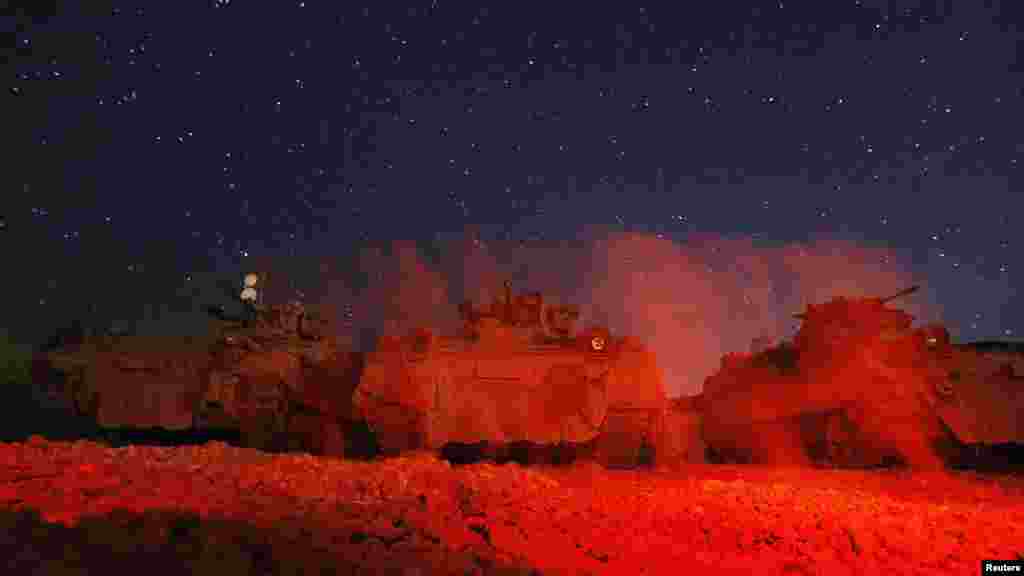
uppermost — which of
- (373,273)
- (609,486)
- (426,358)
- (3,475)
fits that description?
(373,273)

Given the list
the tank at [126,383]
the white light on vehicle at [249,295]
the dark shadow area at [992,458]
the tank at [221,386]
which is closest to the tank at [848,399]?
the dark shadow area at [992,458]

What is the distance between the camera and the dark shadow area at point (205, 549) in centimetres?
332

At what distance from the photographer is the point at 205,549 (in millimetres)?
3545

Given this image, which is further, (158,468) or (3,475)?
(158,468)

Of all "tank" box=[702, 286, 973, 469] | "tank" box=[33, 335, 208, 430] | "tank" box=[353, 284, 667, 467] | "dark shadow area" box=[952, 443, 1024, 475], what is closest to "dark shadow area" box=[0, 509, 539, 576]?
"tank" box=[353, 284, 667, 467]

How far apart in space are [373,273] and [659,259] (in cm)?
2001

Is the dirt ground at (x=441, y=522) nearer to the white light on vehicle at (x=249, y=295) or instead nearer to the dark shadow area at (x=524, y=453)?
the dark shadow area at (x=524, y=453)

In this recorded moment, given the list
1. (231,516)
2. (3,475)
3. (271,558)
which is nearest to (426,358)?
(3,475)

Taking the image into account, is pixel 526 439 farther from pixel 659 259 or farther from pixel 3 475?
pixel 659 259

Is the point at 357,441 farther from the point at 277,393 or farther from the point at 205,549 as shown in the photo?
the point at 205,549

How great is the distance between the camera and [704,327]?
3609 cm

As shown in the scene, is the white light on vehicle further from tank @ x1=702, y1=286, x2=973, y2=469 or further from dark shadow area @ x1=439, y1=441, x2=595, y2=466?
tank @ x1=702, y1=286, x2=973, y2=469

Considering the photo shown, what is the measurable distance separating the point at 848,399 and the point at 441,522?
10.6 m

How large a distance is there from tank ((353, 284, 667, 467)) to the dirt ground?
5.64 feet
